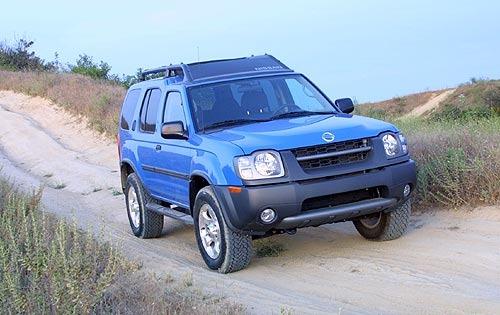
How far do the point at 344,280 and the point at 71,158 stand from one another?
13279mm

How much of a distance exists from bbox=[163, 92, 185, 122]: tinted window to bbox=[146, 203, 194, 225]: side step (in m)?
0.99

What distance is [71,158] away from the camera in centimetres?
1955

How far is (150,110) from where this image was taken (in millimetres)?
9836

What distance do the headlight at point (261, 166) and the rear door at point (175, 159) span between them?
964mm

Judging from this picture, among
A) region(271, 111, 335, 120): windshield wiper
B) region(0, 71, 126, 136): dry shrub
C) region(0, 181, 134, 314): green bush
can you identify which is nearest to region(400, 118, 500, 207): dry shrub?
region(271, 111, 335, 120): windshield wiper

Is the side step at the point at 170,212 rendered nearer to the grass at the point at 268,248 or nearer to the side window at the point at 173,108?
the grass at the point at 268,248

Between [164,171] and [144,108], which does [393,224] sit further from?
[144,108]

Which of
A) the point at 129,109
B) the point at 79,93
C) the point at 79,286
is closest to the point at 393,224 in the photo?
the point at 79,286

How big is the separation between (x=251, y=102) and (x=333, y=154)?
152 centimetres

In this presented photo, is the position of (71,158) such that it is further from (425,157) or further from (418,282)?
(418,282)

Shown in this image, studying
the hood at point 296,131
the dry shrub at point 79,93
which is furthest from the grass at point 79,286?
the dry shrub at point 79,93

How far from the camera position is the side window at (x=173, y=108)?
29.1 ft

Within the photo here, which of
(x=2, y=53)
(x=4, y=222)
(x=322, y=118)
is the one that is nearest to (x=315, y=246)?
(x=322, y=118)

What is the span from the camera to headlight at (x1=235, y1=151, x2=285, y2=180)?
7.36 m
